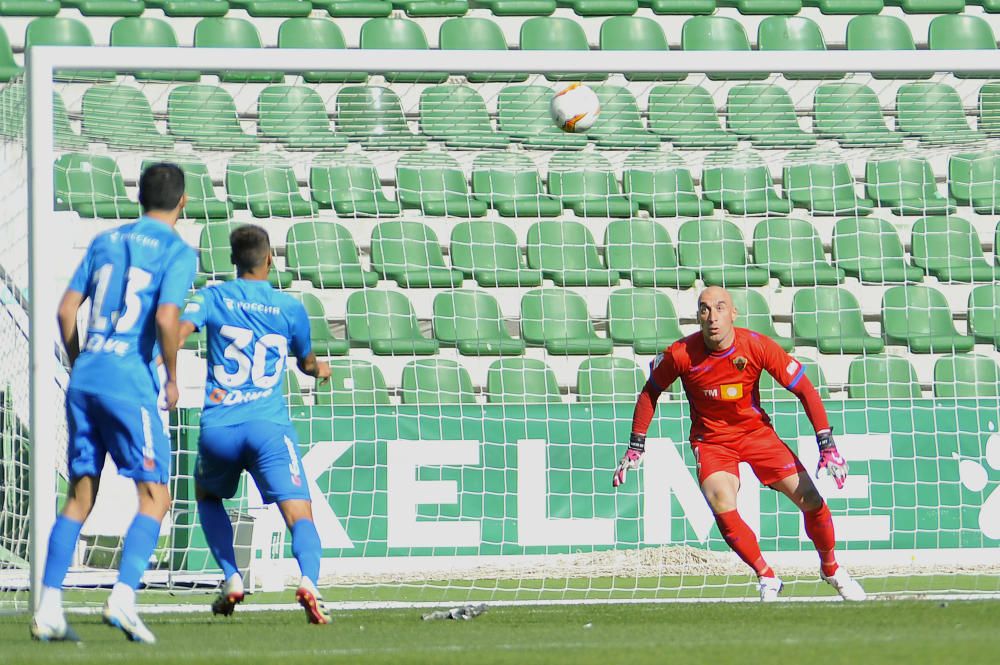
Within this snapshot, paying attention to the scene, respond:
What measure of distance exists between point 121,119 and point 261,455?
3.21 meters

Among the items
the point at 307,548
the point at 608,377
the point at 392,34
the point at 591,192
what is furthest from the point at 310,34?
the point at 307,548

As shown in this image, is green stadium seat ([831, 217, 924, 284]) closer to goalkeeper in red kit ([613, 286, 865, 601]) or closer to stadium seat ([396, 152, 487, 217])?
stadium seat ([396, 152, 487, 217])

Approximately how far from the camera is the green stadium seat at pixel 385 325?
9.37 meters

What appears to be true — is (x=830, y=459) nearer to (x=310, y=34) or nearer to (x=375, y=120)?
(x=375, y=120)

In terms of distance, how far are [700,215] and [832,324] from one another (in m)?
1.25

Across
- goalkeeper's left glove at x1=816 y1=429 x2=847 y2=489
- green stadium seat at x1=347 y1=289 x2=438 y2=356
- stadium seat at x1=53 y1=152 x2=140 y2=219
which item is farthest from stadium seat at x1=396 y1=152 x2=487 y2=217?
goalkeeper's left glove at x1=816 y1=429 x2=847 y2=489

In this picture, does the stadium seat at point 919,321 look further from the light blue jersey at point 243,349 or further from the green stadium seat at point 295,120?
the light blue jersey at point 243,349

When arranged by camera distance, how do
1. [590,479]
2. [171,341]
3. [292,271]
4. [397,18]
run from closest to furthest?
[171,341] → [590,479] → [292,271] → [397,18]

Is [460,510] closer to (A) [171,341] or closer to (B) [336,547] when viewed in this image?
(B) [336,547]

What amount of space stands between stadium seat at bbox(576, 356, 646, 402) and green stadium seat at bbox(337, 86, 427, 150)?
1.99 meters

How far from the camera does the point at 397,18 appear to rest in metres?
11.3

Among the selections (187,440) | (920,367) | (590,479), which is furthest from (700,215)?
(187,440)

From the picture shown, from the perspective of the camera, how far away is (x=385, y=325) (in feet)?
31.4

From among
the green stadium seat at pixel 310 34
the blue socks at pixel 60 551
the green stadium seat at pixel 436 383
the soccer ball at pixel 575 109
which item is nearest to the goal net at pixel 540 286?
the green stadium seat at pixel 436 383
